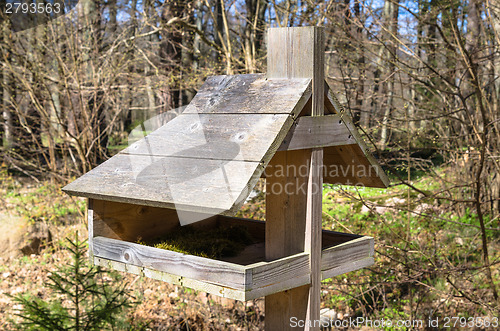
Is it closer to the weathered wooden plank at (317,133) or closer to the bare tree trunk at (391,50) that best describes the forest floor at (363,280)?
the bare tree trunk at (391,50)

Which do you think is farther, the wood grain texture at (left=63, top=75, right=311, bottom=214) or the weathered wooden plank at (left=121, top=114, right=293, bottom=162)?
the weathered wooden plank at (left=121, top=114, right=293, bottom=162)

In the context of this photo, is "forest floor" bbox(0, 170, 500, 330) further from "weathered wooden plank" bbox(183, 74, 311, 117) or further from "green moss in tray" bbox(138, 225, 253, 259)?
"weathered wooden plank" bbox(183, 74, 311, 117)

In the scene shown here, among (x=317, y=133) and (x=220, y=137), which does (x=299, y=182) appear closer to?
(x=317, y=133)

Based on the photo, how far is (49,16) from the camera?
624cm

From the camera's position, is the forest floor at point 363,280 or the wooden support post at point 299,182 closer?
the wooden support post at point 299,182

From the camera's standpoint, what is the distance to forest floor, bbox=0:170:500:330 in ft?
13.8

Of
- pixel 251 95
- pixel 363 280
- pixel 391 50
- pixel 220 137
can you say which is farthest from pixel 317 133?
pixel 363 280

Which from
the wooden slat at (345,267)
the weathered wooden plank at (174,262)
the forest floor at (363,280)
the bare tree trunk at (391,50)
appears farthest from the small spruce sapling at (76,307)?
the bare tree trunk at (391,50)

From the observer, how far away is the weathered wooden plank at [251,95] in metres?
2.11

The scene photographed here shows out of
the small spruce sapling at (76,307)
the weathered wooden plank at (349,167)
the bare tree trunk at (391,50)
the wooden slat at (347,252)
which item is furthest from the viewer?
the bare tree trunk at (391,50)

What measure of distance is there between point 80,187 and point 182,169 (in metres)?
0.59

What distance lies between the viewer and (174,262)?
2148 mm

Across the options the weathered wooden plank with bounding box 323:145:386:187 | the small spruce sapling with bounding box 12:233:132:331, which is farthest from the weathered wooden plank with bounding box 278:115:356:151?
the small spruce sapling with bounding box 12:233:132:331

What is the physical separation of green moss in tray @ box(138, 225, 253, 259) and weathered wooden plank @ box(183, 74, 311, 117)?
67 centimetres
